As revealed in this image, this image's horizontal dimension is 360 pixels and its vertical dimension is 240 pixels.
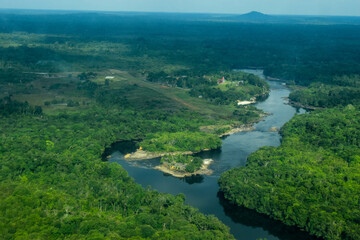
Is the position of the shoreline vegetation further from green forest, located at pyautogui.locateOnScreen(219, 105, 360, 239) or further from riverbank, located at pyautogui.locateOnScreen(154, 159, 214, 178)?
green forest, located at pyautogui.locateOnScreen(219, 105, 360, 239)

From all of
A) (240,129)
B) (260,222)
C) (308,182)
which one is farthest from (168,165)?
(240,129)

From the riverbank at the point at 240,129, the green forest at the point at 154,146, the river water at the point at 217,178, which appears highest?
the green forest at the point at 154,146

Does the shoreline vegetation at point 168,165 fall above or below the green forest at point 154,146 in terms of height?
below

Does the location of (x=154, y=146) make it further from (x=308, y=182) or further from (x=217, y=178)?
(x=308, y=182)

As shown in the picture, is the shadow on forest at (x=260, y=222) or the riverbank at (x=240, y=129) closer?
the shadow on forest at (x=260, y=222)

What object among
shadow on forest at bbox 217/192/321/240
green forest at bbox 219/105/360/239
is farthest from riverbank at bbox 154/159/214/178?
shadow on forest at bbox 217/192/321/240

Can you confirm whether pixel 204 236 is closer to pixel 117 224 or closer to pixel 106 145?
pixel 117 224

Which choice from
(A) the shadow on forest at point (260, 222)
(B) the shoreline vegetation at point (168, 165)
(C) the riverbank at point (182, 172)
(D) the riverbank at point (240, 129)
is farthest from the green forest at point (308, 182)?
(D) the riverbank at point (240, 129)

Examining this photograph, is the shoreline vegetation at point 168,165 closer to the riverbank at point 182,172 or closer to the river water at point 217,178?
the riverbank at point 182,172
